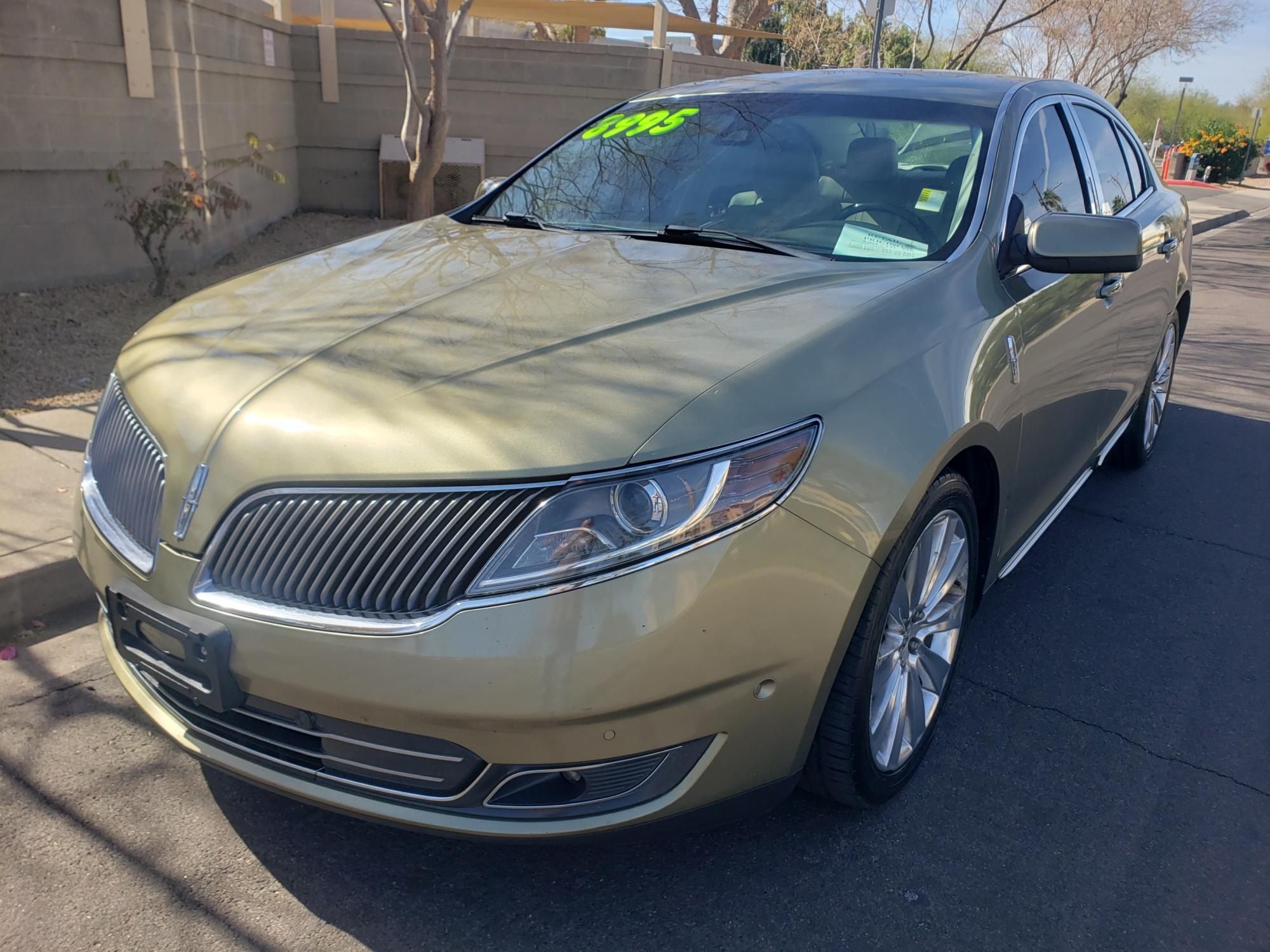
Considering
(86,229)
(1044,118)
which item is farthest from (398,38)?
(1044,118)

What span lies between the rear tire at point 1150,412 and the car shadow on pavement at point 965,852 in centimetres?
188

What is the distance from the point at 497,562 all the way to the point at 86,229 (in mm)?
6854

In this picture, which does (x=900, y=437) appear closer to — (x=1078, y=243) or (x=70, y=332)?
(x=1078, y=243)

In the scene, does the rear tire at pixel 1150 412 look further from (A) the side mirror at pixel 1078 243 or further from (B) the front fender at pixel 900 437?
(B) the front fender at pixel 900 437

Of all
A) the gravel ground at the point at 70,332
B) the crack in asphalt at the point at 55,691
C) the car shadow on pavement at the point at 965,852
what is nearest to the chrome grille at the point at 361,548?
the car shadow on pavement at the point at 965,852

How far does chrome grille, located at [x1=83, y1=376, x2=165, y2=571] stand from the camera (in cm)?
229

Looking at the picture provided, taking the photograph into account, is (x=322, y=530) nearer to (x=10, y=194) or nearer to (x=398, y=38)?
(x=10, y=194)

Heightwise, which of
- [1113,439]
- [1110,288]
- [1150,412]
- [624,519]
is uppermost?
[1110,288]

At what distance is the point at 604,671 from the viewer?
6.18 ft

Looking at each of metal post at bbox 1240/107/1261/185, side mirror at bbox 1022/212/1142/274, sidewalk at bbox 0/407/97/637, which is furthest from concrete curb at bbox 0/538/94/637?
metal post at bbox 1240/107/1261/185

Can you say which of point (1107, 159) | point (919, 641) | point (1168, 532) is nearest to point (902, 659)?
point (919, 641)

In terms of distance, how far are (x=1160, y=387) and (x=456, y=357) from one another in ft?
15.1

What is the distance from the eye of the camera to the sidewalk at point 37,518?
11.7 feet

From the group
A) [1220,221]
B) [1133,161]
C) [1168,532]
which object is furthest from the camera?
[1220,221]
